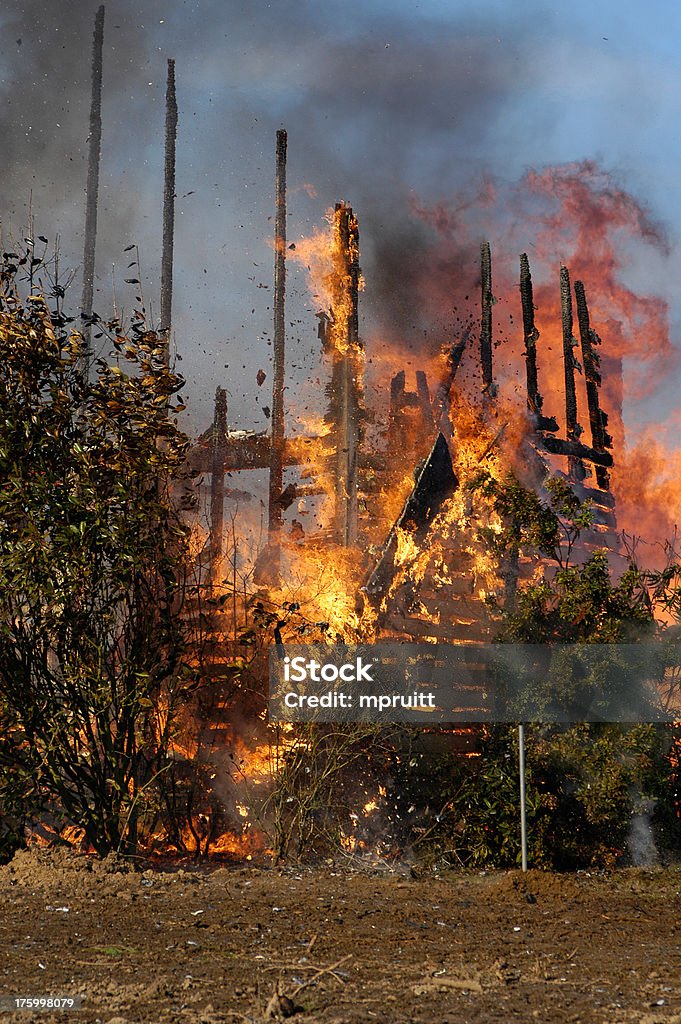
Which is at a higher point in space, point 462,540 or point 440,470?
point 440,470

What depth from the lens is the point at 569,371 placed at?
59.4 feet

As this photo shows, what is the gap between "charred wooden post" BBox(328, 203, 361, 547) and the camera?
54.3ft

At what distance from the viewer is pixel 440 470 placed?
53.1 feet

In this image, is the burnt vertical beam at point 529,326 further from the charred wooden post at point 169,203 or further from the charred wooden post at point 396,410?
the charred wooden post at point 169,203

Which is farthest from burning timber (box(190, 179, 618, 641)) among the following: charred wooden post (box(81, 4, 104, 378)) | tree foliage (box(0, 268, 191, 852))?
tree foliage (box(0, 268, 191, 852))

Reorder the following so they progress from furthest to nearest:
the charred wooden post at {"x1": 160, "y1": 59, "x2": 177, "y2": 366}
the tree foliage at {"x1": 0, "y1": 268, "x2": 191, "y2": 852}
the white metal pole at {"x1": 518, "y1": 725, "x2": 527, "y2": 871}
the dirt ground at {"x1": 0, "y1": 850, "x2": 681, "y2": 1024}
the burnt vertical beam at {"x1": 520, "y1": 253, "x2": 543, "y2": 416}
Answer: the burnt vertical beam at {"x1": 520, "y1": 253, "x2": 543, "y2": 416}
the charred wooden post at {"x1": 160, "y1": 59, "x2": 177, "y2": 366}
the white metal pole at {"x1": 518, "y1": 725, "x2": 527, "y2": 871}
the tree foliage at {"x1": 0, "y1": 268, "x2": 191, "y2": 852}
the dirt ground at {"x1": 0, "y1": 850, "x2": 681, "y2": 1024}

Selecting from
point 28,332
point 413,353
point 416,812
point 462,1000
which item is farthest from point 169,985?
point 413,353

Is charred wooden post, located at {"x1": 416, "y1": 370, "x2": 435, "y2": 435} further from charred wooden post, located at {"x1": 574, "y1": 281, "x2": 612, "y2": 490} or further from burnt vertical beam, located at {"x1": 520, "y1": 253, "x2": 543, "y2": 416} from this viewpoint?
charred wooden post, located at {"x1": 574, "y1": 281, "x2": 612, "y2": 490}

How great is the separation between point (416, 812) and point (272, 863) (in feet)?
5.34

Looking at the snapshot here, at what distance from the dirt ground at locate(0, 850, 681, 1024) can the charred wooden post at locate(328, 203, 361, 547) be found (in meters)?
7.08

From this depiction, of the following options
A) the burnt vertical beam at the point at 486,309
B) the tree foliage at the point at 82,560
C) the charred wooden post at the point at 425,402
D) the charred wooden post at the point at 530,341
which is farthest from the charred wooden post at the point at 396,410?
the tree foliage at the point at 82,560

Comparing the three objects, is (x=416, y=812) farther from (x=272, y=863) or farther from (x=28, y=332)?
(x=28, y=332)

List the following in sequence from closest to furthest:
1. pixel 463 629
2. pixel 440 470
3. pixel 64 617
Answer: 1. pixel 64 617
2. pixel 463 629
3. pixel 440 470

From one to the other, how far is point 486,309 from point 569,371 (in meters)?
1.82
